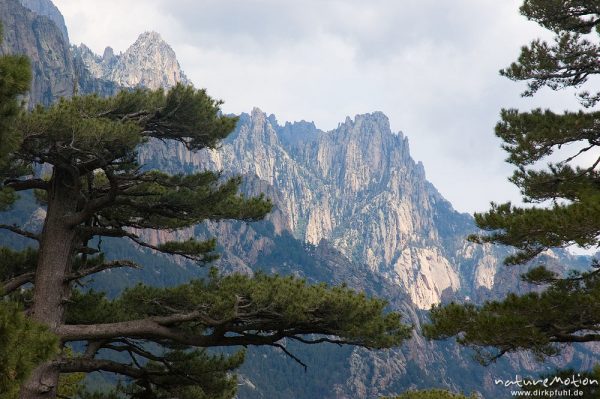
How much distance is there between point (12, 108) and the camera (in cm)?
675

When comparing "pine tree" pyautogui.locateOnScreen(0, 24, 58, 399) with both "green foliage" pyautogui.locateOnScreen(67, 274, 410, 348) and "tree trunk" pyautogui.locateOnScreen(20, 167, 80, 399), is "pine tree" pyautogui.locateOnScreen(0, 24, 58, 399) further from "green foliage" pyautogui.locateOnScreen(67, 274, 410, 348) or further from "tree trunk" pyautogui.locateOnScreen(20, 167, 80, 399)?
"tree trunk" pyautogui.locateOnScreen(20, 167, 80, 399)

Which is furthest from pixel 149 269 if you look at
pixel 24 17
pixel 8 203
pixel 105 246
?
pixel 8 203

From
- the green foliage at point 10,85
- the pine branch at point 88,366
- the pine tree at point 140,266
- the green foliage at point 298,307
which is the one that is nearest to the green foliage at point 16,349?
the green foliage at point 10,85

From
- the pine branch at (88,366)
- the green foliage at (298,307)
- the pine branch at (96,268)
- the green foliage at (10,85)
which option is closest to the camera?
the green foliage at (10,85)

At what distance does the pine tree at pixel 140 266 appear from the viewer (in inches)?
406

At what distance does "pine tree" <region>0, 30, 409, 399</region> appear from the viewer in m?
10.3

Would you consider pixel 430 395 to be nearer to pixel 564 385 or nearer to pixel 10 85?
pixel 564 385

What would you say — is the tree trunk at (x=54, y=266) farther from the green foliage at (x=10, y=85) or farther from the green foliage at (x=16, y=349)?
the green foliage at (x=16, y=349)

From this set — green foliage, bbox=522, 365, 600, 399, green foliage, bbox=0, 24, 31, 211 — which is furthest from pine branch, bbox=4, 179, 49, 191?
green foliage, bbox=522, 365, 600, 399

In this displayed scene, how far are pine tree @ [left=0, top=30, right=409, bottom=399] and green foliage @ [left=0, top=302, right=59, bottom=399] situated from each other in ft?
10.2

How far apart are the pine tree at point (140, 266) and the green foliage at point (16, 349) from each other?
3101 millimetres

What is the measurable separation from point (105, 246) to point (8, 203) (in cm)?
17066

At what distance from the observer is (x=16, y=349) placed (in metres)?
5.54

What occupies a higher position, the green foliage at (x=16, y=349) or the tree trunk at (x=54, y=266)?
the tree trunk at (x=54, y=266)
